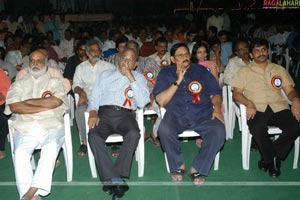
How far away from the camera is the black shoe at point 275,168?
11.4 ft

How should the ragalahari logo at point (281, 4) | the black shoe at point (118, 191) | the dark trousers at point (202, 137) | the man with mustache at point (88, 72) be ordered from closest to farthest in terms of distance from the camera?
the black shoe at point (118, 191)
the dark trousers at point (202, 137)
the man with mustache at point (88, 72)
the ragalahari logo at point (281, 4)

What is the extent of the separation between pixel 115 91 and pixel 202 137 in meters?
1.00

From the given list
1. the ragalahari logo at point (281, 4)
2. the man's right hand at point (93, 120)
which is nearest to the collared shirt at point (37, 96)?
the man's right hand at point (93, 120)

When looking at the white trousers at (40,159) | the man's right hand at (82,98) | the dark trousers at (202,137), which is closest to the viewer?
the white trousers at (40,159)

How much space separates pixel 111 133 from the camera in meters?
3.42

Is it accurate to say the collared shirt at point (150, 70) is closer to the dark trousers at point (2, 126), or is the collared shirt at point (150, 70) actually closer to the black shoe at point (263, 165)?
the black shoe at point (263, 165)

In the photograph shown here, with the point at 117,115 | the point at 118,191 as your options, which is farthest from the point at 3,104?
the point at 118,191

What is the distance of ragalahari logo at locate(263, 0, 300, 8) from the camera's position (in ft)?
61.8

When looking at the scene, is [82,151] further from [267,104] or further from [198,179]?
[267,104]

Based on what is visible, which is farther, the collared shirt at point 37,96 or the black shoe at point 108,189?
the collared shirt at point 37,96

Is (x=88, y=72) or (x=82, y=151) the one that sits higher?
(x=88, y=72)

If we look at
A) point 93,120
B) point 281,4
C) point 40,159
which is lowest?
point 40,159

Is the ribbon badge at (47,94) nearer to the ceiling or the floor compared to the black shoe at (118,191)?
nearer to the ceiling

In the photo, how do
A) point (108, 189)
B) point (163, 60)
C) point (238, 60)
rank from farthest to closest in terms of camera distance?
point (163, 60) → point (238, 60) → point (108, 189)
